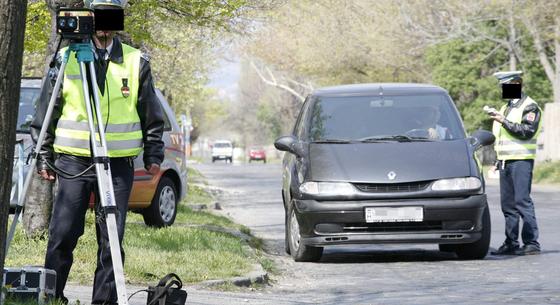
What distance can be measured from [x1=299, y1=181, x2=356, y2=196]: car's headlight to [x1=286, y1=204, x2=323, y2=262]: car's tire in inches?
18.5

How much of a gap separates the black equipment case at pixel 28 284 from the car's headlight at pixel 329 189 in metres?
5.26

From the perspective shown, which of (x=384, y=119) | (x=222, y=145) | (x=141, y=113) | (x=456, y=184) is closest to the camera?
(x=141, y=113)

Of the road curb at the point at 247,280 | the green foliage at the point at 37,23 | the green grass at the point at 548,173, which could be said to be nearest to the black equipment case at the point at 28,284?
the road curb at the point at 247,280

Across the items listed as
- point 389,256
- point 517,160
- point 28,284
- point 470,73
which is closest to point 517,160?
point 517,160

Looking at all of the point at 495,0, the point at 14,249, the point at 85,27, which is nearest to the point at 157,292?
the point at 85,27

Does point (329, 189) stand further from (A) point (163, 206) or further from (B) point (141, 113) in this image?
(B) point (141, 113)

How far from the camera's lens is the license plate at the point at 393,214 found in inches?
469

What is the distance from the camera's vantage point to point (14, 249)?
10648 mm

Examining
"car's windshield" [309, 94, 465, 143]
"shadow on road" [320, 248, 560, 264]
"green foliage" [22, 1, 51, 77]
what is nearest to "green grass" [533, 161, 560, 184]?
"green foliage" [22, 1, 51, 77]

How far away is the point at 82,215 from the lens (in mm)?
7305

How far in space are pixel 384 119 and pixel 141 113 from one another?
5.86 metres

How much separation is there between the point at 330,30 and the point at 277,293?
148 feet

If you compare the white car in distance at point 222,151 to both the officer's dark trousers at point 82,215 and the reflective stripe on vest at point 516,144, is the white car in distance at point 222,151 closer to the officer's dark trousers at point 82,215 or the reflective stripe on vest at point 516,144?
the reflective stripe on vest at point 516,144

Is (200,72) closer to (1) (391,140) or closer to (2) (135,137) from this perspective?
(1) (391,140)
